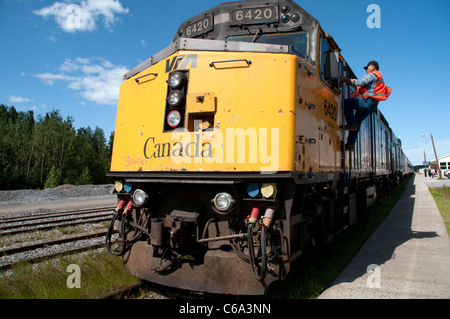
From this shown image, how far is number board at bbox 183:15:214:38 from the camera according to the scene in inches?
183

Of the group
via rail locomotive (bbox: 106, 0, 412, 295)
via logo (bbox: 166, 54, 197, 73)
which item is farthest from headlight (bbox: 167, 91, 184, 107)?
via logo (bbox: 166, 54, 197, 73)

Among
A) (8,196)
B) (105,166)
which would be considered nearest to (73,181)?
(105,166)

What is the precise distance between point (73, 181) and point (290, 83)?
4033 cm

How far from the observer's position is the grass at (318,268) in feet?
12.4

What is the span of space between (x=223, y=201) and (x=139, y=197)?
44.2 inches

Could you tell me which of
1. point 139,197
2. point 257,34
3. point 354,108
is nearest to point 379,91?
point 354,108

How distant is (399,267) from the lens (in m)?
4.76

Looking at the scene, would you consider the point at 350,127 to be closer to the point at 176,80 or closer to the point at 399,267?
the point at 399,267

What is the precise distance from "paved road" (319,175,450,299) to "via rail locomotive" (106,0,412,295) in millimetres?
829

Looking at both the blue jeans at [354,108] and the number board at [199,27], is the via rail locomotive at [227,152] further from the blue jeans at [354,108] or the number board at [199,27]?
the blue jeans at [354,108]

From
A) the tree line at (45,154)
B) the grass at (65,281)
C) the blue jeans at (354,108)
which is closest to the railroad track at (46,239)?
the grass at (65,281)

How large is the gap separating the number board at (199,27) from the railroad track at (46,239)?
4433mm

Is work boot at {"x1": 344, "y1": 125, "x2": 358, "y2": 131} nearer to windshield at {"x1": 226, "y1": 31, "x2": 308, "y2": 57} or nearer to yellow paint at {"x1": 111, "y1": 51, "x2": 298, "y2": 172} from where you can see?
windshield at {"x1": 226, "y1": 31, "x2": 308, "y2": 57}
